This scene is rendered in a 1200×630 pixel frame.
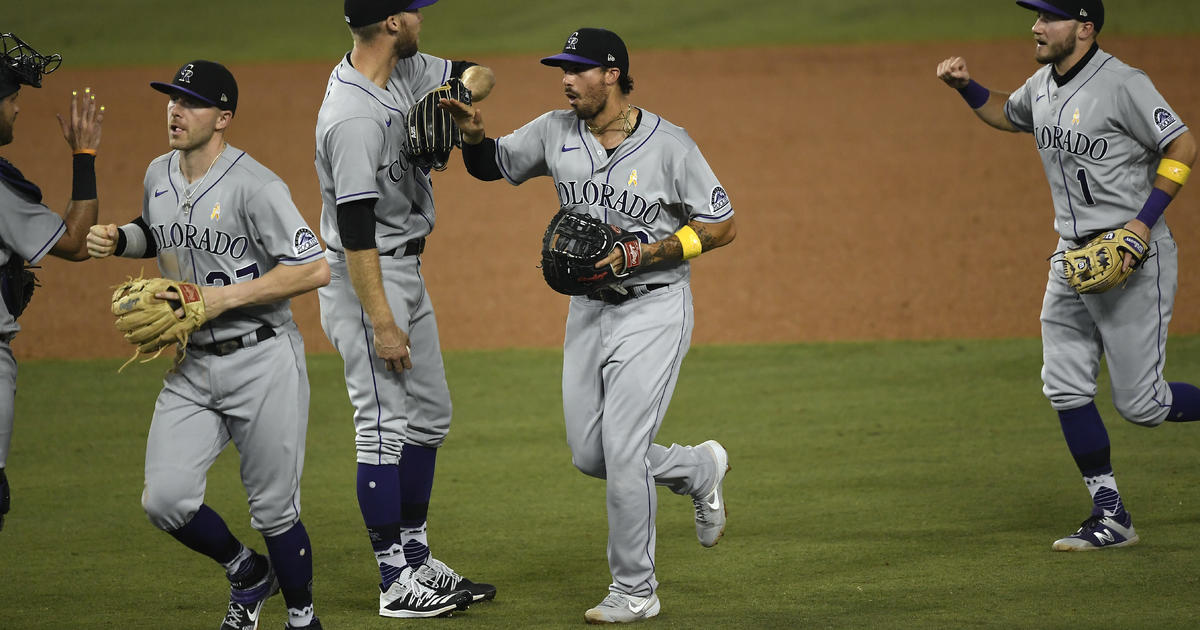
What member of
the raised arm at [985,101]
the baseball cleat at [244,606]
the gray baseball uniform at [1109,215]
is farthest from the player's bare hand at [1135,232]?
the baseball cleat at [244,606]

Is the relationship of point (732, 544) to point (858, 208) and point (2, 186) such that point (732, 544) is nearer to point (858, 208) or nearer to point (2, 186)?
point (2, 186)

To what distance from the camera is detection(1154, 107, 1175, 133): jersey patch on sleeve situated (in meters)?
4.91

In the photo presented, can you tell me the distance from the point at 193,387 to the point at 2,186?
839mm

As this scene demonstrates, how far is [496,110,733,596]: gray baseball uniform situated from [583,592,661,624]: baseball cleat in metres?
0.03

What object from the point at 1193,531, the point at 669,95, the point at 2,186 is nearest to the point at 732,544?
the point at 1193,531

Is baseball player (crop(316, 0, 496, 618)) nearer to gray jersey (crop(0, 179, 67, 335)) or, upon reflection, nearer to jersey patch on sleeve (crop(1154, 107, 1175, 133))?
gray jersey (crop(0, 179, 67, 335))

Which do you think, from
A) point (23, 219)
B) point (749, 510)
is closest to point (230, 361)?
point (23, 219)

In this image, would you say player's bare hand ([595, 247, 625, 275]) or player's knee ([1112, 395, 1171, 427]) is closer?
player's bare hand ([595, 247, 625, 275])

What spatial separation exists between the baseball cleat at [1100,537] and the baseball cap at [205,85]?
356 centimetres

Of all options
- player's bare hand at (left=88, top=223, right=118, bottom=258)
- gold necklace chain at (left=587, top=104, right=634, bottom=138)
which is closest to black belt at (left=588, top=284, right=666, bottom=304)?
gold necklace chain at (left=587, top=104, right=634, bottom=138)

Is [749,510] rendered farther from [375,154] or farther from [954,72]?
[375,154]

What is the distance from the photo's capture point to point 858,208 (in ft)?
39.1

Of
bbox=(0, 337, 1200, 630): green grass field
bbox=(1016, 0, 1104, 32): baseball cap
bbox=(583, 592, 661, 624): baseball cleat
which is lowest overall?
bbox=(0, 337, 1200, 630): green grass field

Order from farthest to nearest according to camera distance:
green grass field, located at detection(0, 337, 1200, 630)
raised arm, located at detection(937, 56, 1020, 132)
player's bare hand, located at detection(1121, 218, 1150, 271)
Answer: raised arm, located at detection(937, 56, 1020, 132) < player's bare hand, located at detection(1121, 218, 1150, 271) < green grass field, located at detection(0, 337, 1200, 630)
